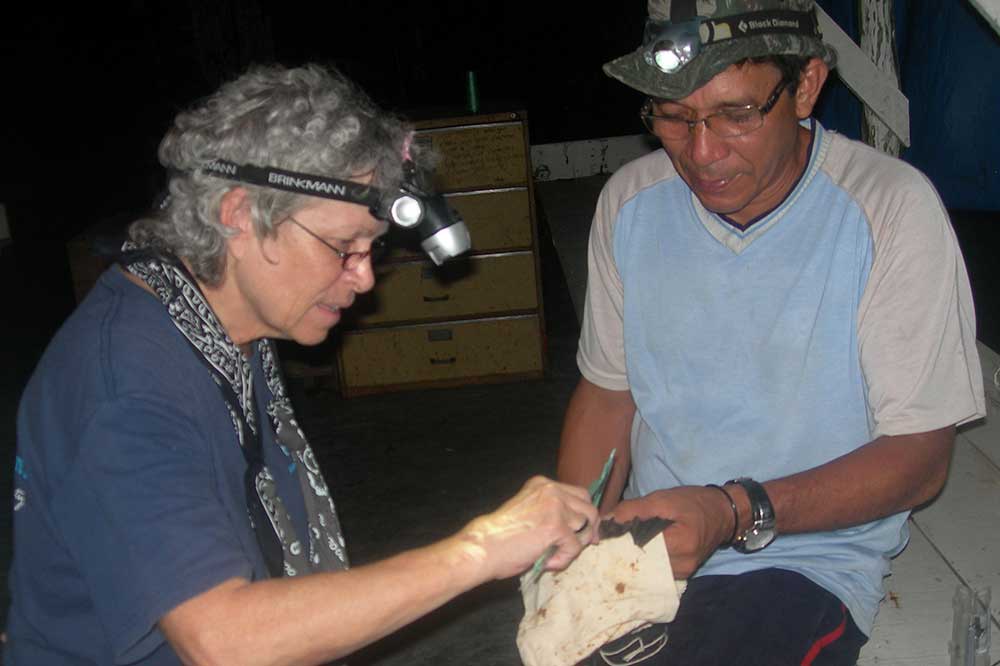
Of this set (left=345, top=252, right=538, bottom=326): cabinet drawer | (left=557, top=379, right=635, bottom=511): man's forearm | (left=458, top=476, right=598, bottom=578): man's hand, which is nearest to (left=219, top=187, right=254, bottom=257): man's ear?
(left=458, top=476, right=598, bottom=578): man's hand

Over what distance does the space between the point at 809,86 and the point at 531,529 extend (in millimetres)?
1113

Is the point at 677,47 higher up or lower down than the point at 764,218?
higher up

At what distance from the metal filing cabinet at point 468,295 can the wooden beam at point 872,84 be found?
2.37 m

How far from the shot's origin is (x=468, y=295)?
5902 mm

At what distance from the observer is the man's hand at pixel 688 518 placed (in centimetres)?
195

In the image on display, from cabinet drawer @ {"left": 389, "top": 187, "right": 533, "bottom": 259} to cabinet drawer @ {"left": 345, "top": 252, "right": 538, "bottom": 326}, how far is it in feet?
0.21

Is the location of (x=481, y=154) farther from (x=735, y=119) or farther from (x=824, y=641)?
(x=824, y=641)

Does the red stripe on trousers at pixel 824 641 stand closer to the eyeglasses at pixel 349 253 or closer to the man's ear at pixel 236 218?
the eyeglasses at pixel 349 253

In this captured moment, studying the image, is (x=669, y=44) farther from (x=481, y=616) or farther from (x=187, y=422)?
(x=481, y=616)

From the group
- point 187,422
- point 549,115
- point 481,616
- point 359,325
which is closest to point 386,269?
point 359,325

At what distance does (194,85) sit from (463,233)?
10.8 m

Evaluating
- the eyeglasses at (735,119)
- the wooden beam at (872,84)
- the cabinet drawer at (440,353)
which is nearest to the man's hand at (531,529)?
the eyeglasses at (735,119)

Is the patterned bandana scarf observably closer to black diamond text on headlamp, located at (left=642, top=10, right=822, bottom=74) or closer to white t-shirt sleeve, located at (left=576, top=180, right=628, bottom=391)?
white t-shirt sleeve, located at (left=576, top=180, right=628, bottom=391)

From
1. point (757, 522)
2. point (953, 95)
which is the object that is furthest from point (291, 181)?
point (953, 95)
